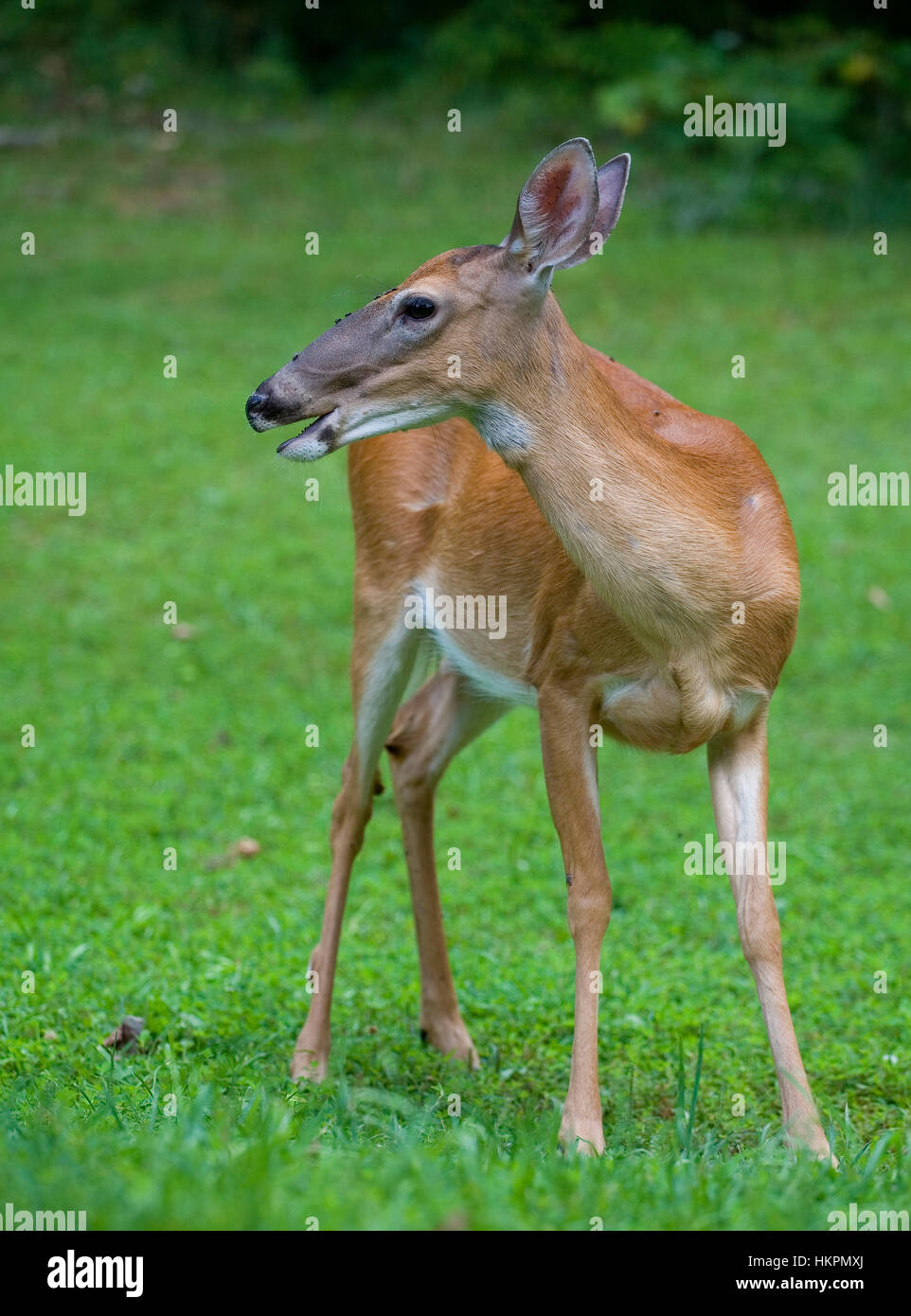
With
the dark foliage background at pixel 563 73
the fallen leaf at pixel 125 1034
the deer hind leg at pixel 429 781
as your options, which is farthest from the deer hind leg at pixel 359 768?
the dark foliage background at pixel 563 73

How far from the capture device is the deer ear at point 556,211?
12.2 ft

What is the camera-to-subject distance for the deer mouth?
3.66 m

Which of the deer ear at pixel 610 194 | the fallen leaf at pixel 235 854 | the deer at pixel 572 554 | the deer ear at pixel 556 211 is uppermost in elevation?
the deer ear at pixel 610 194

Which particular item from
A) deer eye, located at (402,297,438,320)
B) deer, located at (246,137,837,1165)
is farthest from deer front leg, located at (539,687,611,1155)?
deer eye, located at (402,297,438,320)

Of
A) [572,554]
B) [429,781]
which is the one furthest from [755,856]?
[429,781]

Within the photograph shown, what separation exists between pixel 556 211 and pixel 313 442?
30.8 inches

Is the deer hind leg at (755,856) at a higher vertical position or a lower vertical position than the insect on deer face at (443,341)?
lower

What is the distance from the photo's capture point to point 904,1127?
4.27m

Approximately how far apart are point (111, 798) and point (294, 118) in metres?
13.3

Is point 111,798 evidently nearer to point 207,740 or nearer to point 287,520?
point 207,740

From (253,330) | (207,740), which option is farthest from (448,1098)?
(253,330)

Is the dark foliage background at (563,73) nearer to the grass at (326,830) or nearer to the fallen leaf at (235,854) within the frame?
the grass at (326,830)

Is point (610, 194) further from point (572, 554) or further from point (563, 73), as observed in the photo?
point (563, 73)

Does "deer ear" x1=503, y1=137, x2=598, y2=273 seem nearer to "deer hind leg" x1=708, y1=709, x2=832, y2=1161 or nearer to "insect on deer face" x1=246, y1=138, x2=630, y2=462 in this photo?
"insect on deer face" x1=246, y1=138, x2=630, y2=462
